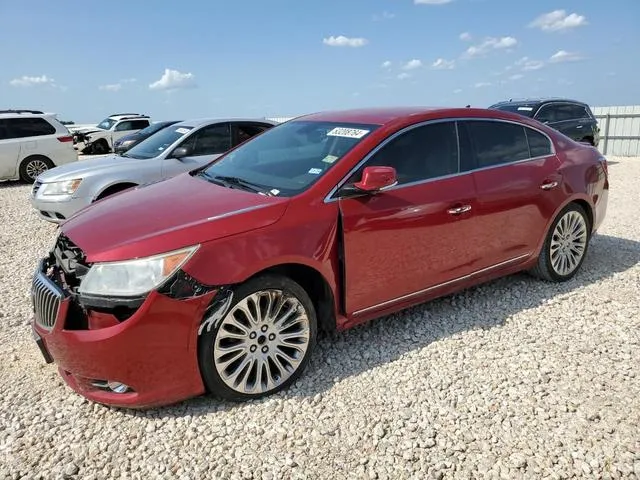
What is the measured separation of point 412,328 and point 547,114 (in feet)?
33.7

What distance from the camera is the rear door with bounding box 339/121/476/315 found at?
328 cm

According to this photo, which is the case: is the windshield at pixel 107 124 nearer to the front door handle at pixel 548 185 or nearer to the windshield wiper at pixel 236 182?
the windshield wiper at pixel 236 182

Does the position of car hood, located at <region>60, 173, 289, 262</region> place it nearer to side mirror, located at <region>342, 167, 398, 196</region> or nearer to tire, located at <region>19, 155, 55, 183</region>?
side mirror, located at <region>342, 167, 398, 196</region>

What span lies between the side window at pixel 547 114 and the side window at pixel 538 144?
821cm

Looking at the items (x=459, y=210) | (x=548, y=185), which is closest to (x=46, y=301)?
(x=459, y=210)

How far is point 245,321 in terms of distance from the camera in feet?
9.59

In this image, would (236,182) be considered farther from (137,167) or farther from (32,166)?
(32,166)

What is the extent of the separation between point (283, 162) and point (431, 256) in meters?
1.27

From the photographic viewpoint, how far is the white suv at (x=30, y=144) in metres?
12.3

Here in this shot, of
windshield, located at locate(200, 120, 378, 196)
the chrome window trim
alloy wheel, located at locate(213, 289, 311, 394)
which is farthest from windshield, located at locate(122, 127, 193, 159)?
alloy wheel, located at locate(213, 289, 311, 394)

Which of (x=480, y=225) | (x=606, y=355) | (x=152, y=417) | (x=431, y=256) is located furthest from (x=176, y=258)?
(x=606, y=355)

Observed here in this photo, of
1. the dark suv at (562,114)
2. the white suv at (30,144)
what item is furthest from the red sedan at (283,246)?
the white suv at (30,144)

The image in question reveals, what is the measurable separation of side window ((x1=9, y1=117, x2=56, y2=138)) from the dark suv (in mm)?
10915

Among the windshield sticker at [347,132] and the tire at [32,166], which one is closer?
the windshield sticker at [347,132]
